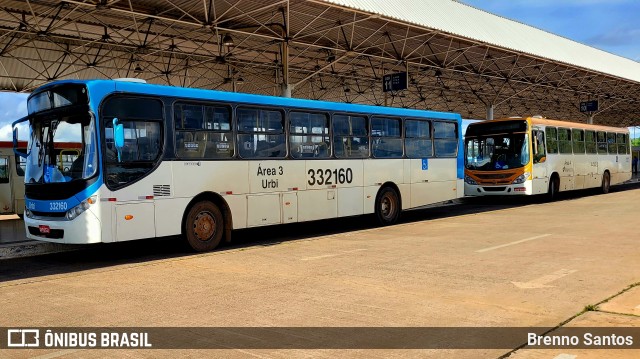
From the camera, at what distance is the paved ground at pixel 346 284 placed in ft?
18.0

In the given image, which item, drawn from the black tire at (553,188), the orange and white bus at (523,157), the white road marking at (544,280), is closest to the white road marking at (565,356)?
the white road marking at (544,280)

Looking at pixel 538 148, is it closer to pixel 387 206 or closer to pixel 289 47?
pixel 387 206

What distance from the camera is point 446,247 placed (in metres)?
10.1

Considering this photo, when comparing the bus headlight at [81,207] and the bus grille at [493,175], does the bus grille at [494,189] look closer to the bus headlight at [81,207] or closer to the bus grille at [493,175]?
the bus grille at [493,175]

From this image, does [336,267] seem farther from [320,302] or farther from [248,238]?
[248,238]

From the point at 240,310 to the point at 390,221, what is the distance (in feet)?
29.8

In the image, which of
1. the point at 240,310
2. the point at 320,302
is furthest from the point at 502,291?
the point at 240,310

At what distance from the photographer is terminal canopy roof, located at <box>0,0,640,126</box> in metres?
19.2

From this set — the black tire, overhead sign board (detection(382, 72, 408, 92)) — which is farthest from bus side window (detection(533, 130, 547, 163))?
overhead sign board (detection(382, 72, 408, 92))

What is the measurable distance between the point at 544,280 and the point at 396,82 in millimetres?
19183

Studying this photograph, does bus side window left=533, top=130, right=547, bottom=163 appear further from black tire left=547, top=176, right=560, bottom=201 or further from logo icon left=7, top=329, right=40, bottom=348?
logo icon left=7, top=329, right=40, bottom=348

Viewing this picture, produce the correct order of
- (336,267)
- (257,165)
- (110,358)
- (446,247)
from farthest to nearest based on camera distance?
(257,165) < (446,247) < (336,267) < (110,358)

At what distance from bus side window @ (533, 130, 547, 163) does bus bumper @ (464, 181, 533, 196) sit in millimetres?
1112

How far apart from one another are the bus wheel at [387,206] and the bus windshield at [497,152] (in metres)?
6.94
